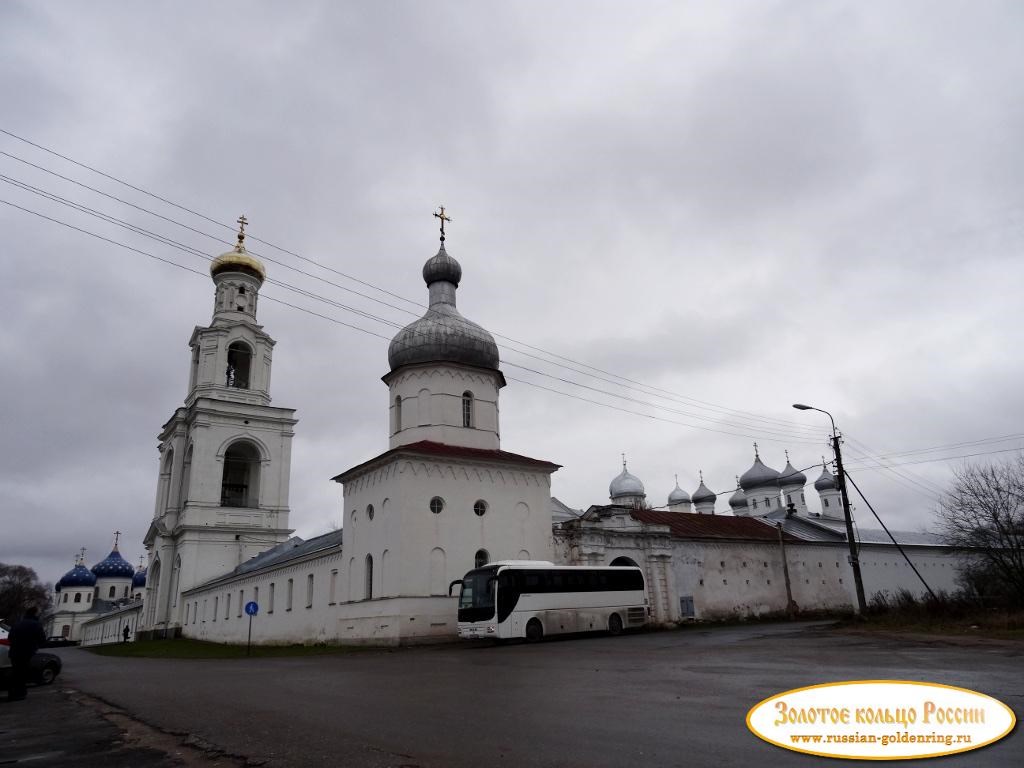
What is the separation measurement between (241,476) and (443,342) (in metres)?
28.9

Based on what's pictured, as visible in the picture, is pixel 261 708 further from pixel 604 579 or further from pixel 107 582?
pixel 107 582

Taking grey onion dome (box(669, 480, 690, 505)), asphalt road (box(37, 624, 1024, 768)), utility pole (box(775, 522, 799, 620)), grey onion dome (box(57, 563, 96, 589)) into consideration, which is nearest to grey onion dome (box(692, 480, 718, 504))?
grey onion dome (box(669, 480, 690, 505))

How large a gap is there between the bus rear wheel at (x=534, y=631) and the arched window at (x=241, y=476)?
32.2 meters

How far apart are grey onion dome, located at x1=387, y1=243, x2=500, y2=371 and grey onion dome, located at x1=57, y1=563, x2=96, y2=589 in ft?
320

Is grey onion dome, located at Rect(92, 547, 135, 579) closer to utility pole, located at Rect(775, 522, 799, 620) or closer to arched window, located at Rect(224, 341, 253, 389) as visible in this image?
arched window, located at Rect(224, 341, 253, 389)

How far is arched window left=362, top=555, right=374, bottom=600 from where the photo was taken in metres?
27.1

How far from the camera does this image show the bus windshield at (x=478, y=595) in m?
23.1

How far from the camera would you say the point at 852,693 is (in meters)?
5.95

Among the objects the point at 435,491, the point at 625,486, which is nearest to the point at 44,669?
the point at 435,491

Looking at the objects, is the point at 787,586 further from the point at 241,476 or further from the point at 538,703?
the point at 241,476

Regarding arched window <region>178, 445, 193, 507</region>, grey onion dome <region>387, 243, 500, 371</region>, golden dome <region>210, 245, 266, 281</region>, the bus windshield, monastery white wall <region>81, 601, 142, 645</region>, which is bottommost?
monastery white wall <region>81, 601, 142, 645</region>

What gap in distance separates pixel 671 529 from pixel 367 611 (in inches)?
701

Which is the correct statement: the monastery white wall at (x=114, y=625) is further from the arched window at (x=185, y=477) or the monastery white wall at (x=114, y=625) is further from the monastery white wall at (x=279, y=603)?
the monastery white wall at (x=279, y=603)
